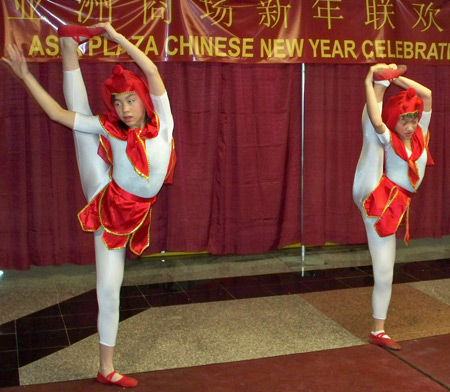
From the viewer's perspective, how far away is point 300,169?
15.2 ft

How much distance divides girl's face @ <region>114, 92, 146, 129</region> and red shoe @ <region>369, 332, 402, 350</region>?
5.19 feet

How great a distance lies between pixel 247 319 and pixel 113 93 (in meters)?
1.56

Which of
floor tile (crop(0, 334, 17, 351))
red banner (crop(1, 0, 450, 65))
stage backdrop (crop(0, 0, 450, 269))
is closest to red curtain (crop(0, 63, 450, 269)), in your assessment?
stage backdrop (crop(0, 0, 450, 269))

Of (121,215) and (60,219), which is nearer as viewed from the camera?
(121,215)

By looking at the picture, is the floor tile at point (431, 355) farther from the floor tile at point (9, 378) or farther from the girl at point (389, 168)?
the floor tile at point (9, 378)

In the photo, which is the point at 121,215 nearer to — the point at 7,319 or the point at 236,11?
the point at 7,319

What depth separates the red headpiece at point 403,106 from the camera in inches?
112

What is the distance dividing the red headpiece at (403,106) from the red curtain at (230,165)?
163 centimetres

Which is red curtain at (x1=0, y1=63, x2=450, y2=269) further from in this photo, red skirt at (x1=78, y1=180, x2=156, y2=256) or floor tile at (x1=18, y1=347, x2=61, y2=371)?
red skirt at (x1=78, y1=180, x2=156, y2=256)

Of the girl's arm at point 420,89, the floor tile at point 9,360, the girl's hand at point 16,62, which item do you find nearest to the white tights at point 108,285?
the floor tile at point 9,360

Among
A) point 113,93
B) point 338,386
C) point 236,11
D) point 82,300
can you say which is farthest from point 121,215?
point 236,11

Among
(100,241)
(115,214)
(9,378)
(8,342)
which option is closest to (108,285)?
(100,241)

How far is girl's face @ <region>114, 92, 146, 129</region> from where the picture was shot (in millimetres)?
2523

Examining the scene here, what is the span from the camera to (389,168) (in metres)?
2.97
